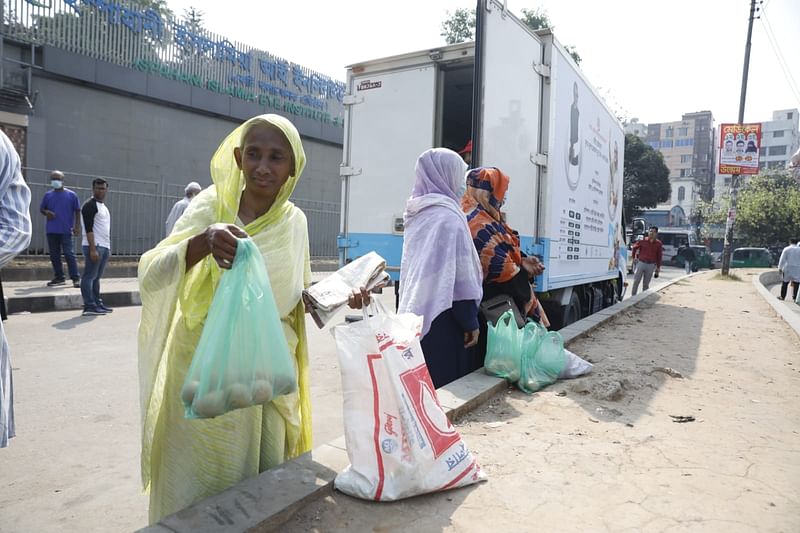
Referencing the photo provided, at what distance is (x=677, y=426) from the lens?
10.5 feet

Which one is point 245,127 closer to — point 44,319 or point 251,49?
point 44,319

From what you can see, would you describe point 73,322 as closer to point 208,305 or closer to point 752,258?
point 208,305

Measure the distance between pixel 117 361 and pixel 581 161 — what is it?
535 centimetres

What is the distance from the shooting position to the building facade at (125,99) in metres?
11.1

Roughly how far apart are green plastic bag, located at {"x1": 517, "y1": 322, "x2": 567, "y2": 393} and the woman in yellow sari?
2.17 m

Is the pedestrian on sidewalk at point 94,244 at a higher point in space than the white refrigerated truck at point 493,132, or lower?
lower

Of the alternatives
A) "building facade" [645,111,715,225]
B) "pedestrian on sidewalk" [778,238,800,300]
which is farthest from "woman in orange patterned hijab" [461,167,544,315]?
"building facade" [645,111,715,225]

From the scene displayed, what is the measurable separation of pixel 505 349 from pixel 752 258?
3434cm

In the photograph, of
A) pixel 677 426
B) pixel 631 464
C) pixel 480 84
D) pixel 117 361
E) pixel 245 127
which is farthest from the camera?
pixel 117 361

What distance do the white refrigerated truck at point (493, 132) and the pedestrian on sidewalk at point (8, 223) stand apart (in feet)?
11.2

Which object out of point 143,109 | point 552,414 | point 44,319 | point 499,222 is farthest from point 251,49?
point 552,414

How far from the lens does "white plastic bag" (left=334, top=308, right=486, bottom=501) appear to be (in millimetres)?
2016

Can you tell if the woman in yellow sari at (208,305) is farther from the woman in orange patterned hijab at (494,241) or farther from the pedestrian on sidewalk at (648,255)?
the pedestrian on sidewalk at (648,255)

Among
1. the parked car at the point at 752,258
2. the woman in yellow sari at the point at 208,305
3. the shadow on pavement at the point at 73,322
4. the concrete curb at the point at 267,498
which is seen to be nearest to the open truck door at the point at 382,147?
the shadow on pavement at the point at 73,322
